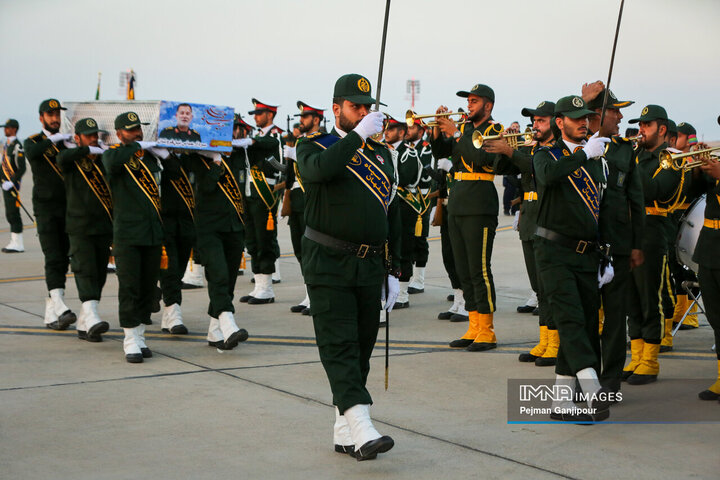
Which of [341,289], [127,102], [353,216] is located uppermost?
[127,102]

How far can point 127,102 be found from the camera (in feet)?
28.3

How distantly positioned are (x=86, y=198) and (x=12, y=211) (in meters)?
8.00

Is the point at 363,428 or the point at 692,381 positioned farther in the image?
the point at 692,381

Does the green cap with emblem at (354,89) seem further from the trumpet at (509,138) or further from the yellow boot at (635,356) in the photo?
the yellow boot at (635,356)

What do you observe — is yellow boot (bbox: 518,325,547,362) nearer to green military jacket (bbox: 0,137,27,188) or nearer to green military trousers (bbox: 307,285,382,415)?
green military trousers (bbox: 307,285,382,415)

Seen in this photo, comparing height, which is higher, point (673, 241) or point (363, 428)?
point (673, 241)

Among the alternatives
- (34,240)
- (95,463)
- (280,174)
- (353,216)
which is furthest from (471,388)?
(34,240)

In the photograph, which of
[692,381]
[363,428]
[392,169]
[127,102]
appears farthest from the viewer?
[127,102]

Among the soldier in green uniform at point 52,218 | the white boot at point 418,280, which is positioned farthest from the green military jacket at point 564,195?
the white boot at point 418,280

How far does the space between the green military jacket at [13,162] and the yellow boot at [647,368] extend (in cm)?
1285

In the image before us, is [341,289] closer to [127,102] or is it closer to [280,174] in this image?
[127,102]

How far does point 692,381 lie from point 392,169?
10.9ft

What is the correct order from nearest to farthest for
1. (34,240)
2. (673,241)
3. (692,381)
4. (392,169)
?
1. (392,169)
2. (692,381)
3. (673,241)
4. (34,240)

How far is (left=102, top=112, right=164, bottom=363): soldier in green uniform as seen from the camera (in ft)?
26.6
